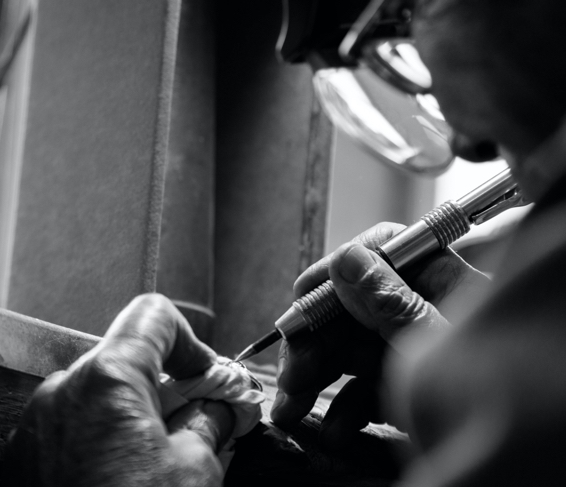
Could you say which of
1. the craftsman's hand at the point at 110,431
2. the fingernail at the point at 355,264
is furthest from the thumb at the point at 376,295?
the craftsman's hand at the point at 110,431

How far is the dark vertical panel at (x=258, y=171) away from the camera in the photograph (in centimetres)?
124

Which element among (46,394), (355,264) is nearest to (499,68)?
(355,264)

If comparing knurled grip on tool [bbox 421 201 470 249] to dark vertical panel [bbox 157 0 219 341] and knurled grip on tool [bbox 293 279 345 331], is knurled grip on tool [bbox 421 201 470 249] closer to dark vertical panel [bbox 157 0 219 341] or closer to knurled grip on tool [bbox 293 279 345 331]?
knurled grip on tool [bbox 293 279 345 331]

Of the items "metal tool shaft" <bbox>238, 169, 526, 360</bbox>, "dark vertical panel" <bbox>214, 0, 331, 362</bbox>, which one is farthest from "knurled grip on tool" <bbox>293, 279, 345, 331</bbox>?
"dark vertical panel" <bbox>214, 0, 331, 362</bbox>

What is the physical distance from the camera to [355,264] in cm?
72

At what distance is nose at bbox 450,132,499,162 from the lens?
0.60m

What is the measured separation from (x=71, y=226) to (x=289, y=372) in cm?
41

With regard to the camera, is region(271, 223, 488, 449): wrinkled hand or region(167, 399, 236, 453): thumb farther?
region(271, 223, 488, 449): wrinkled hand

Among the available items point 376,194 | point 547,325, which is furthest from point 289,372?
point 376,194

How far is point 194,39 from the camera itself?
1.18 m

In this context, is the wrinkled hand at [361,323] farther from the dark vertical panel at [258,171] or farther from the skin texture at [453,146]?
the dark vertical panel at [258,171]

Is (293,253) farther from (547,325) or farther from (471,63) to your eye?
(547,325)

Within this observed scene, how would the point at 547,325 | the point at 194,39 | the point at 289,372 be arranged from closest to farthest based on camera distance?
the point at 547,325 < the point at 289,372 < the point at 194,39

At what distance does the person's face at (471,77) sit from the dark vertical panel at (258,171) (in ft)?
2.15
